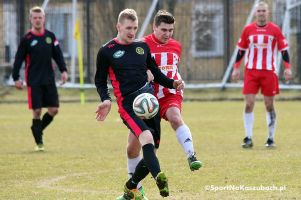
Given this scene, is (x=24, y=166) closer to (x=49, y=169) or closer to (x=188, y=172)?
(x=49, y=169)

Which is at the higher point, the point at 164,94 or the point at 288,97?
the point at 164,94

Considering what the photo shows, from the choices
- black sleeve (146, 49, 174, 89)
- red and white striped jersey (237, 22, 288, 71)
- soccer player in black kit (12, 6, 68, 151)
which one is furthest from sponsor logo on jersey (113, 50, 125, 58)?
red and white striped jersey (237, 22, 288, 71)

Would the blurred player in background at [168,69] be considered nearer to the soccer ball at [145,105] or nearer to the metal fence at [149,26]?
the soccer ball at [145,105]

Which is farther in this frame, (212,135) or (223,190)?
(212,135)

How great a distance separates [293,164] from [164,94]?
245 cm

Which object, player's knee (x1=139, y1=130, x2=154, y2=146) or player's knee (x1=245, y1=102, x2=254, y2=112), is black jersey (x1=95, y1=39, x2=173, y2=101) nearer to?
player's knee (x1=139, y1=130, x2=154, y2=146)

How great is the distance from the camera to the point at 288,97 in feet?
79.8

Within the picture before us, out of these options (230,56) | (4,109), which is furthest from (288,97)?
(4,109)

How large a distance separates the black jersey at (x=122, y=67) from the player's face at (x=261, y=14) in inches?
203

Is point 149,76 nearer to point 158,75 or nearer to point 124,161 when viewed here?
point 158,75

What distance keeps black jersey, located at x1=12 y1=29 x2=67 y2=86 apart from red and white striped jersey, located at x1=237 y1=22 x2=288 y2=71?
3.14 meters

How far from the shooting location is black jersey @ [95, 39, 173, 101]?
8.30 m

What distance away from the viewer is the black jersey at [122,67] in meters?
8.30

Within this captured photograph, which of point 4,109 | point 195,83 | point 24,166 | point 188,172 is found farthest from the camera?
point 195,83
